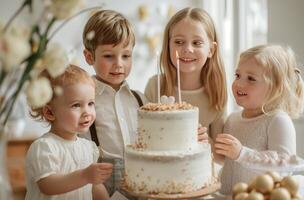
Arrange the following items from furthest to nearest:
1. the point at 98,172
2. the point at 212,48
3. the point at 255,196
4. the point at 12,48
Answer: the point at 212,48
the point at 98,172
the point at 255,196
the point at 12,48

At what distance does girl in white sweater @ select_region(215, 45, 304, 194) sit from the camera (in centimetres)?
185

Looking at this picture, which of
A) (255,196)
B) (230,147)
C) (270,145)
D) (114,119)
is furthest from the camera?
(114,119)

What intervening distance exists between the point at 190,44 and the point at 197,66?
100mm

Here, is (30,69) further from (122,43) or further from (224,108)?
(224,108)

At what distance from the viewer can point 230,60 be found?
352cm

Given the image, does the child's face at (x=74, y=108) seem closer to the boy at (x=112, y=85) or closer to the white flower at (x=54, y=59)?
the boy at (x=112, y=85)

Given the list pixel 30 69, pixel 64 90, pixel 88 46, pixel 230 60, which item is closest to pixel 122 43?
pixel 88 46

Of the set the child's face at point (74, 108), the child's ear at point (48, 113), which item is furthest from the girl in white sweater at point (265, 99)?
the child's ear at point (48, 113)

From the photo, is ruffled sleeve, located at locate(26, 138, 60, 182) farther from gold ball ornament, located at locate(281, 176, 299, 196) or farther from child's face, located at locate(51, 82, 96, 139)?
gold ball ornament, located at locate(281, 176, 299, 196)

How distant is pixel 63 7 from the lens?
0.84 metres

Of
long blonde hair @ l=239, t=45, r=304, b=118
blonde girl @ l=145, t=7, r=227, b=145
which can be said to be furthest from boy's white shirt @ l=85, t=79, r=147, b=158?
long blonde hair @ l=239, t=45, r=304, b=118

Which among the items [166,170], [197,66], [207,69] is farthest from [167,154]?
[207,69]

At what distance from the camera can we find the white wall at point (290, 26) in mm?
2633

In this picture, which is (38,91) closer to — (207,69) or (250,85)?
(250,85)
